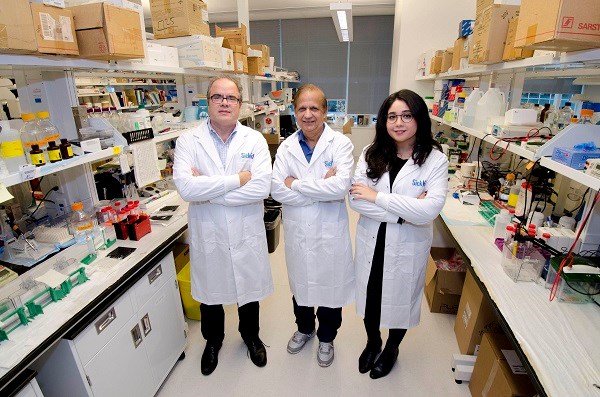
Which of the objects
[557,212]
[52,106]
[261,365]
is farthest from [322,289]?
[52,106]

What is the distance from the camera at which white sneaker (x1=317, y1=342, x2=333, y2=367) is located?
6.52ft

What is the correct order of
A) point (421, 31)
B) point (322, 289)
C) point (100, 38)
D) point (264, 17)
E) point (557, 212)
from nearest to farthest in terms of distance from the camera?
point (100, 38) → point (322, 289) → point (557, 212) → point (421, 31) → point (264, 17)

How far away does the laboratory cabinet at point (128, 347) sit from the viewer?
130cm

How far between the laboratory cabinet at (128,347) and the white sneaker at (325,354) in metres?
0.85

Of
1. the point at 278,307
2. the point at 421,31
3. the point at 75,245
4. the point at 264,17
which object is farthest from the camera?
the point at 264,17

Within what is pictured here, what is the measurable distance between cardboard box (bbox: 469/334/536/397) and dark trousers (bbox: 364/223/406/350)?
0.41 m

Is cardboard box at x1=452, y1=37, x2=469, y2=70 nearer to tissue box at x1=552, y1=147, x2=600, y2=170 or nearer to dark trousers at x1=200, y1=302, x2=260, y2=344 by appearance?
tissue box at x1=552, y1=147, x2=600, y2=170

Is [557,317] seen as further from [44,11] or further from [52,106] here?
[52,106]

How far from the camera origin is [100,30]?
146cm

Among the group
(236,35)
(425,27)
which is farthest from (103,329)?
(425,27)

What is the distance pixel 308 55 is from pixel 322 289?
644cm

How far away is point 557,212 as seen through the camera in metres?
1.99

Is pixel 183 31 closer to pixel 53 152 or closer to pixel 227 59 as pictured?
pixel 227 59

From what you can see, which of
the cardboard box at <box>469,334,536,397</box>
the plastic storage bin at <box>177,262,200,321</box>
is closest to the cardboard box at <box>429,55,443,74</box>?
the cardboard box at <box>469,334,536,397</box>
